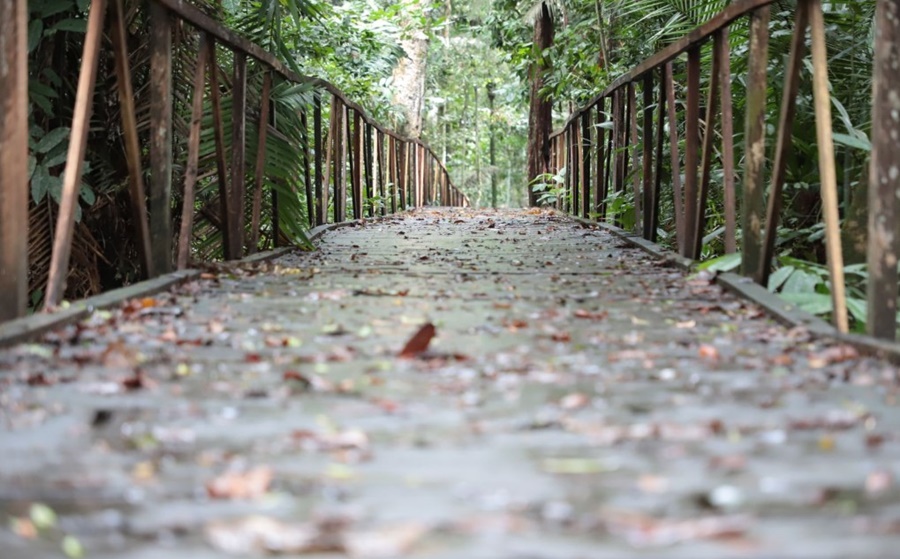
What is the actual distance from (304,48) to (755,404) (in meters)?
8.41

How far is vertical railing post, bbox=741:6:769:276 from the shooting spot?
13.3 ft

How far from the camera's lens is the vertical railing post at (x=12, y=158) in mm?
2967

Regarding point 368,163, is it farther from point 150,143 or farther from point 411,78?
point 150,143

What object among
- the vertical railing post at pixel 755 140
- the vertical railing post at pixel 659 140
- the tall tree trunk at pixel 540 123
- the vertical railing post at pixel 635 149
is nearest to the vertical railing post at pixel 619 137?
the vertical railing post at pixel 635 149

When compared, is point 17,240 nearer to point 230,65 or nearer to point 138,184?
point 138,184

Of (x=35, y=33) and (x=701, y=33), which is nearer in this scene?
(x=35, y=33)

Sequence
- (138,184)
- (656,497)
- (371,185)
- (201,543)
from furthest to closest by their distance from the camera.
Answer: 1. (371,185)
2. (138,184)
3. (656,497)
4. (201,543)

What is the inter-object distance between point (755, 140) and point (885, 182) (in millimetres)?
1120

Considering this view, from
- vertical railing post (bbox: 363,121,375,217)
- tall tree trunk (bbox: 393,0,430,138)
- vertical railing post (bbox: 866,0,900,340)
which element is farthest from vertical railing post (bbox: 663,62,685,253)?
tall tree trunk (bbox: 393,0,430,138)

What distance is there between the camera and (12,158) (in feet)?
9.82

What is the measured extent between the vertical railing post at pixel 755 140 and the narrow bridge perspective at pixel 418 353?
1 centimetres

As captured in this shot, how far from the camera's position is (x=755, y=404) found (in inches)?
86.5

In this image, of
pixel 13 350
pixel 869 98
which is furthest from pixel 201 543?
pixel 869 98

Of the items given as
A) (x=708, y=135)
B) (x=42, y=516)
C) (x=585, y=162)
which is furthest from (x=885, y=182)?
(x=585, y=162)
